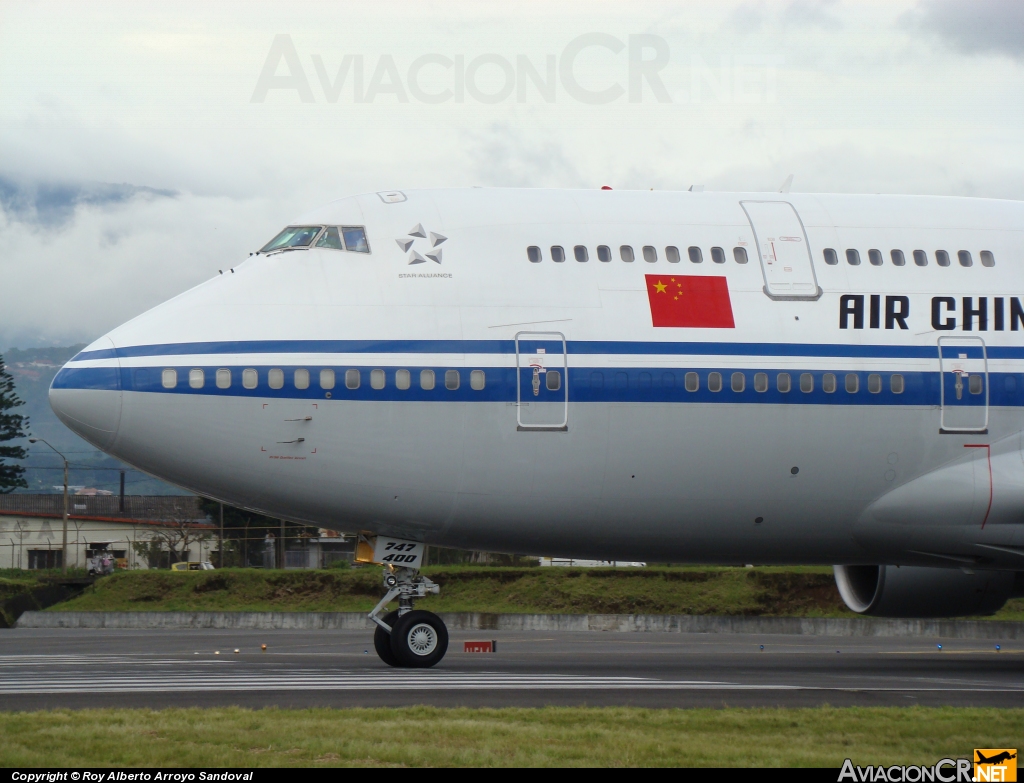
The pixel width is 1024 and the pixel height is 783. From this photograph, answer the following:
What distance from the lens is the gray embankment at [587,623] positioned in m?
31.5

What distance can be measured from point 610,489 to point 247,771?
9.51 m

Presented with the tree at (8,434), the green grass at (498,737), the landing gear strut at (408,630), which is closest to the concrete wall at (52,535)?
the tree at (8,434)

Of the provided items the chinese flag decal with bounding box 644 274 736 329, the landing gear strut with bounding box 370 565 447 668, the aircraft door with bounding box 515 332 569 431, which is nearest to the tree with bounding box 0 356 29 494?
the landing gear strut with bounding box 370 565 447 668

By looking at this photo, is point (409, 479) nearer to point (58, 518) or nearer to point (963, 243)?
point (963, 243)

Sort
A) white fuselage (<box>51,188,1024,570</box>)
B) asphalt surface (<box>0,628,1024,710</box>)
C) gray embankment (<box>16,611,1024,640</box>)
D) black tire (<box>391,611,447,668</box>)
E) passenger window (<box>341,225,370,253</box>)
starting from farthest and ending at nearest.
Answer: gray embankment (<box>16,611,1024,640</box>) → passenger window (<box>341,225,370,253</box>) → black tire (<box>391,611,447,668</box>) → white fuselage (<box>51,188,1024,570</box>) → asphalt surface (<box>0,628,1024,710</box>)

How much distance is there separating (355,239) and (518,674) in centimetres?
671

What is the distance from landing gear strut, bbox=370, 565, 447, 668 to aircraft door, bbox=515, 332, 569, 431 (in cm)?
282

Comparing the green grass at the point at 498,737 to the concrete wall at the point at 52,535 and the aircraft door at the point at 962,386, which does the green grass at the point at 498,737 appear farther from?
the concrete wall at the point at 52,535

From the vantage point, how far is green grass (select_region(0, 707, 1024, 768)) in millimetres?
8977

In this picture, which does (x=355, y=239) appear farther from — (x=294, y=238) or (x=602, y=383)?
(x=602, y=383)

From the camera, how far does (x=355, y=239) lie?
57.3 ft

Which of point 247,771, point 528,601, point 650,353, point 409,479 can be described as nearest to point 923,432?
point 650,353

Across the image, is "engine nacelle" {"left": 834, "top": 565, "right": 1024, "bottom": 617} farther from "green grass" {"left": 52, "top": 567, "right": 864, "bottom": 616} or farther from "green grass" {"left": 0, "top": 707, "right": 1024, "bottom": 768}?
"green grass" {"left": 52, "top": 567, "right": 864, "bottom": 616}

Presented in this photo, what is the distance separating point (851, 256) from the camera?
1836cm
